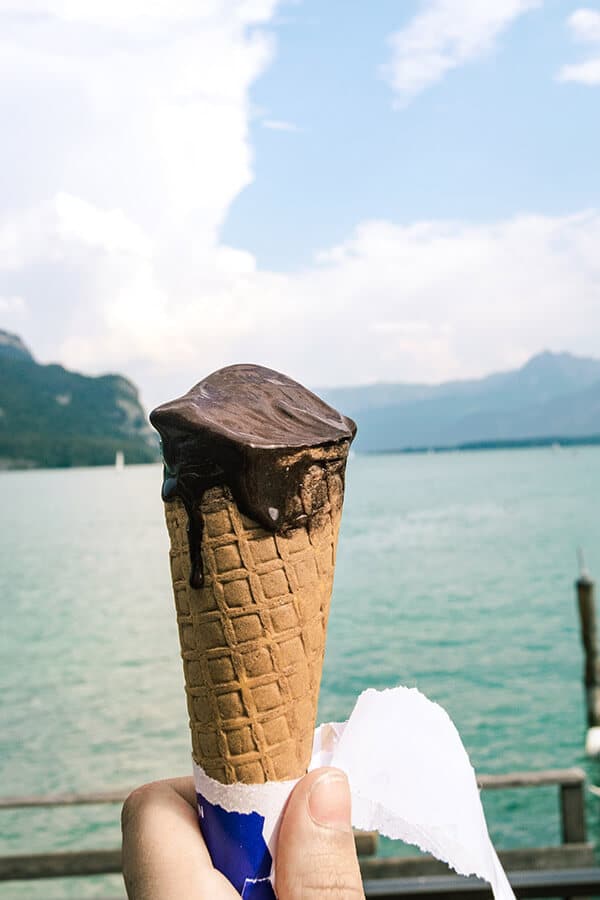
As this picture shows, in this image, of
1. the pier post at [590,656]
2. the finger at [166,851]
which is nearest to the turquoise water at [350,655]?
the pier post at [590,656]

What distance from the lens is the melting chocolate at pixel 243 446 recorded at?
136cm

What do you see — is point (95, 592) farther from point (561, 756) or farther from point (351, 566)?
point (561, 756)

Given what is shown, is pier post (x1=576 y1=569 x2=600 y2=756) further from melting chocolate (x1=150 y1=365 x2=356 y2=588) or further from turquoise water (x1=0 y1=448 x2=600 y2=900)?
melting chocolate (x1=150 y1=365 x2=356 y2=588)

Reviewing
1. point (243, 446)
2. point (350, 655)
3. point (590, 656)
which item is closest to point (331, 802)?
point (243, 446)

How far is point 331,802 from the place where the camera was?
144 cm

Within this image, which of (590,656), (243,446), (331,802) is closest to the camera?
(243,446)

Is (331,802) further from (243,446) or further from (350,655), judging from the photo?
(350,655)

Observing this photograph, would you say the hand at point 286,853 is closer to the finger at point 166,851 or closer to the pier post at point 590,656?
the finger at point 166,851

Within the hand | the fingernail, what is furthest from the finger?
the fingernail

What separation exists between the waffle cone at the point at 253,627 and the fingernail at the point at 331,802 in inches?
2.7

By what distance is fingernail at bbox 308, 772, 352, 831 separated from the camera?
1.42 meters

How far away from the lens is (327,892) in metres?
1.38

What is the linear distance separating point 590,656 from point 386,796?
18.7m

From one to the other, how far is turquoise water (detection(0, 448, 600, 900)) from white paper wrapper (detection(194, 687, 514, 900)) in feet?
43.5
